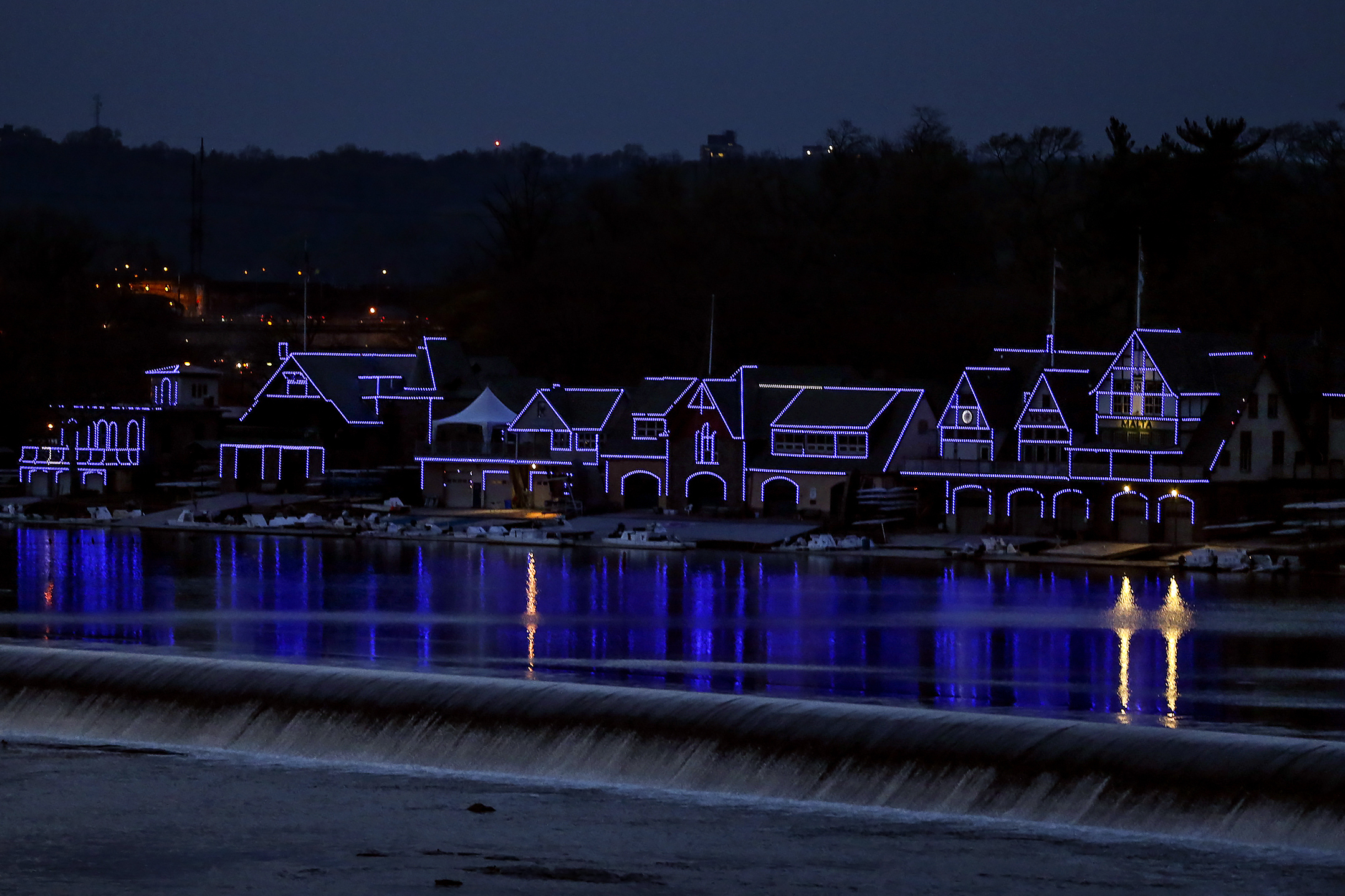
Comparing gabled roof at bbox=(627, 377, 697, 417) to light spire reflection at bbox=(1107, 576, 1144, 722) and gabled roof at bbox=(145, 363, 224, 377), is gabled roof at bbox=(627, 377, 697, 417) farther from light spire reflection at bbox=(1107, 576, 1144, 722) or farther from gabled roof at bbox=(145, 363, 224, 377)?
gabled roof at bbox=(145, 363, 224, 377)

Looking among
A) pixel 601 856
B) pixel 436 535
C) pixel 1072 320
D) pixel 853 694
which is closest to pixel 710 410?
pixel 436 535

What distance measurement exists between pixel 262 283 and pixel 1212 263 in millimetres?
100960

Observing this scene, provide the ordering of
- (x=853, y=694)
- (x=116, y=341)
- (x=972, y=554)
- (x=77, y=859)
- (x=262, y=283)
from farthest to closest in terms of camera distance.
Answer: (x=262, y=283) < (x=116, y=341) < (x=972, y=554) < (x=853, y=694) < (x=77, y=859)

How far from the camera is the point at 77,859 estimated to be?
22516 mm

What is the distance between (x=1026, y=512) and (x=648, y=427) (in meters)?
14.6

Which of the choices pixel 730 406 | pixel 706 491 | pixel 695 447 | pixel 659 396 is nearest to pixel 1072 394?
pixel 730 406

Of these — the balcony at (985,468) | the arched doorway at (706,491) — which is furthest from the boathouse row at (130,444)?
the balcony at (985,468)

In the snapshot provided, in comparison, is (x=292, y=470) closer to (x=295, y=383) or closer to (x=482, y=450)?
(x=295, y=383)

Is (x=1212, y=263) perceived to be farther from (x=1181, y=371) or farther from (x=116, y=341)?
(x=116, y=341)

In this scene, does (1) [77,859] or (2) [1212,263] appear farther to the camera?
(2) [1212,263]

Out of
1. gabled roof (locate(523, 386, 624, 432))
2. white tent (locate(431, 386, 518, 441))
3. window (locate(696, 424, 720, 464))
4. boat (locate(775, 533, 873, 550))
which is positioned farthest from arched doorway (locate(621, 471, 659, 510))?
boat (locate(775, 533, 873, 550))

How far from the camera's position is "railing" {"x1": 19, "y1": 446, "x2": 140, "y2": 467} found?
82000mm

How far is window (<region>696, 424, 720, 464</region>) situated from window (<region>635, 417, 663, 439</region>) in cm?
147

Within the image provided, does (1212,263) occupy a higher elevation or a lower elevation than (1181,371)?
higher
